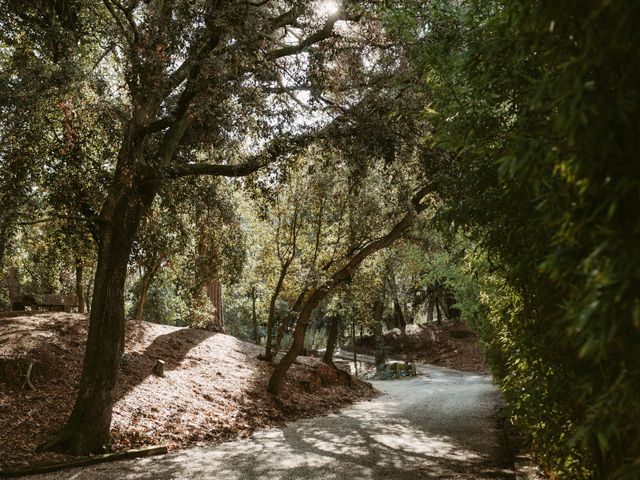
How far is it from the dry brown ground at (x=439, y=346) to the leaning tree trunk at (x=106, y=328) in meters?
23.9

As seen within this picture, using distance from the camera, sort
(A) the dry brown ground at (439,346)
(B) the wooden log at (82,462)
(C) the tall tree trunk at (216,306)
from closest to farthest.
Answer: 1. (B) the wooden log at (82,462)
2. (C) the tall tree trunk at (216,306)
3. (A) the dry brown ground at (439,346)

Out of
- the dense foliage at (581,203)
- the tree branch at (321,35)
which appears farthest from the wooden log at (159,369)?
the dense foliage at (581,203)

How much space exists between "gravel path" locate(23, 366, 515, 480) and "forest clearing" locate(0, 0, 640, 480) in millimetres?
88

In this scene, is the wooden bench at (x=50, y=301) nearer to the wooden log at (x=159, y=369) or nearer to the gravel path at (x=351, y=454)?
the wooden log at (x=159, y=369)

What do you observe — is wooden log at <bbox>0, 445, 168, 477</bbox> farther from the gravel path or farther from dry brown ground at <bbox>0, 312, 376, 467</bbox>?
dry brown ground at <bbox>0, 312, 376, 467</bbox>

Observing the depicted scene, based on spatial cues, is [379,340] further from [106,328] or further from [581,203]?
[581,203]

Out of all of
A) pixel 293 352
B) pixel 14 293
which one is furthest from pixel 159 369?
pixel 14 293

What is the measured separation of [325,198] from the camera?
14383 mm

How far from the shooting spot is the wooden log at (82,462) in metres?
6.12

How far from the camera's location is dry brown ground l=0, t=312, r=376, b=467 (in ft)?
25.7

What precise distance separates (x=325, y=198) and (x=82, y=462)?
9355 millimetres

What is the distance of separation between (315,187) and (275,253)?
10.3ft

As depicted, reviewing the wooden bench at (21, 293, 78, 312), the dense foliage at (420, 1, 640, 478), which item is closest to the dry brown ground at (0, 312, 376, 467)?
the wooden bench at (21, 293, 78, 312)

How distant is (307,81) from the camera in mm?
8352
